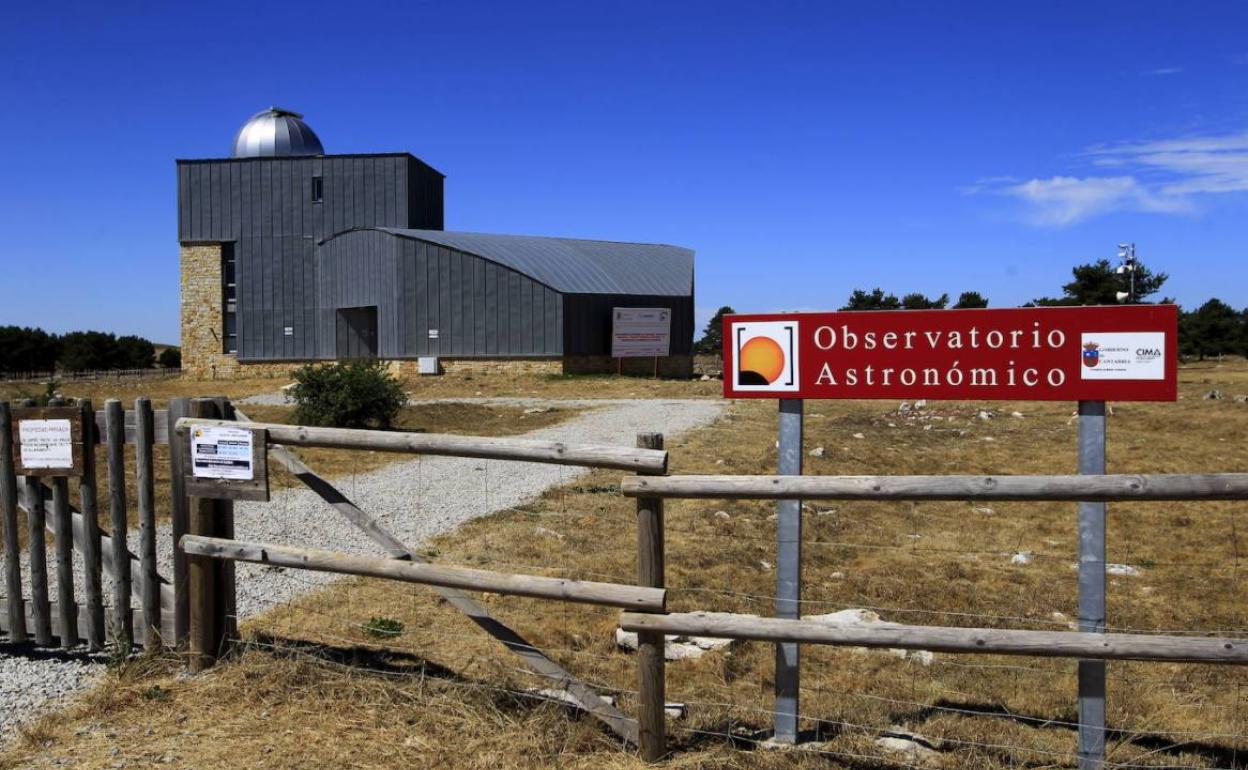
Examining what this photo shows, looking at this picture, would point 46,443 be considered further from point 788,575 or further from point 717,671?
point 788,575

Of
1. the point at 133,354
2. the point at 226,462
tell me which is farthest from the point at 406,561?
the point at 133,354

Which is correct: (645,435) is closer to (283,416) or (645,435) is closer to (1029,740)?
(1029,740)

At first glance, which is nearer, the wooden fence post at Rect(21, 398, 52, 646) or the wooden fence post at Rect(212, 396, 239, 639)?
the wooden fence post at Rect(212, 396, 239, 639)

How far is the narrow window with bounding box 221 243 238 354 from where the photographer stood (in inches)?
1833

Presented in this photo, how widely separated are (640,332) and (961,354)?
127ft

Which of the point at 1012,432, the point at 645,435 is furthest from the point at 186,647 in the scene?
the point at 1012,432

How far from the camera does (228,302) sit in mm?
46781

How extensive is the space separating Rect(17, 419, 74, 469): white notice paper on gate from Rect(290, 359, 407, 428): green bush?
41.2 ft

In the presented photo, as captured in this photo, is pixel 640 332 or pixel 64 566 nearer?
pixel 64 566

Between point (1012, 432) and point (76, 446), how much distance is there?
17.4 m

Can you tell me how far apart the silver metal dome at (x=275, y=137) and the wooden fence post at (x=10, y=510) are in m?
43.8

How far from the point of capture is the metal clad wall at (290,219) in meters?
44.9

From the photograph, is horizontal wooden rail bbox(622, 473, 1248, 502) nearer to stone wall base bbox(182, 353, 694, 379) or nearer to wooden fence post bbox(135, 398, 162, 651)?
wooden fence post bbox(135, 398, 162, 651)

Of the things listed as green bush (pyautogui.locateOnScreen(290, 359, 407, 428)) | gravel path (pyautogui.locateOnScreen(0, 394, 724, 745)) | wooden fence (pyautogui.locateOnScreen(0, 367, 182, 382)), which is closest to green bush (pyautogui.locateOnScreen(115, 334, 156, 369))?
wooden fence (pyautogui.locateOnScreen(0, 367, 182, 382))
